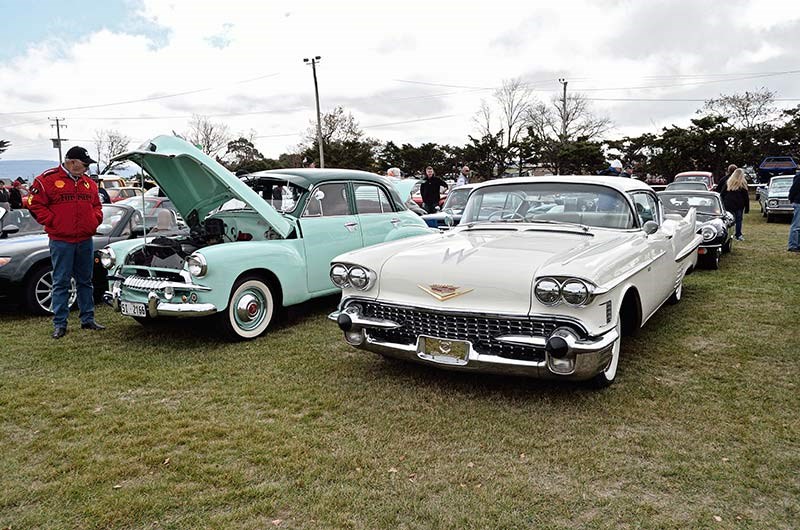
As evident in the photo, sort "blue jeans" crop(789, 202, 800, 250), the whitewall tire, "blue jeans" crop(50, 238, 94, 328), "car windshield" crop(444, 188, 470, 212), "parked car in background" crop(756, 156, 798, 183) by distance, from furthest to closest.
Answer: "parked car in background" crop(756, 156, 798, 183) < "car windshield" crop(444, 188, 470, 212) < "blue jeans" crop(789, 202, 800, 250) < "blue jeans" crop(50, 238, 94, 328) < the whitewall tire

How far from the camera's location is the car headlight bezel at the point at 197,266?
495 centimetres

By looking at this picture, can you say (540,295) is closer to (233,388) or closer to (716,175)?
(233,388)

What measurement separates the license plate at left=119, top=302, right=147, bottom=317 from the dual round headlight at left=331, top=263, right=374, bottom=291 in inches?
76.9

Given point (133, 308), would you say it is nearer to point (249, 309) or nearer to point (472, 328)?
point (249, 309)

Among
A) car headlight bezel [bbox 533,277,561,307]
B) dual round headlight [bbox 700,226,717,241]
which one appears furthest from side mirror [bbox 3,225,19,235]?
dual round headlight [bbox 700,226,717,241]

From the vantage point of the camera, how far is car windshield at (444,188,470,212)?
39.8 ft

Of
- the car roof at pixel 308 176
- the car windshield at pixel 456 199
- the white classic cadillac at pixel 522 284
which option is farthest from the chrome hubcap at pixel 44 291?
the car windshield at pixel 456 199

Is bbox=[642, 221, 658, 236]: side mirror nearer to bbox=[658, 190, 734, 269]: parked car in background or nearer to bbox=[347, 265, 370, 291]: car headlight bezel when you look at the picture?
bbox=[347, 265, 370, 291]: car headlight bezel

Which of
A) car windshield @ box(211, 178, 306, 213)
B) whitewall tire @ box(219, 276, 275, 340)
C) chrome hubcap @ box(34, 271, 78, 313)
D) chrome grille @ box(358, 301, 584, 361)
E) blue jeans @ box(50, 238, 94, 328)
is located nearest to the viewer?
chrome grille @ box(358, 301, 584, 361)

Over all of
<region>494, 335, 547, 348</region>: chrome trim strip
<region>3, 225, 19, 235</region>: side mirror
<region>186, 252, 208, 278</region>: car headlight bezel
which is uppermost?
<region>3, 225, 19, 235</region>: side mirror

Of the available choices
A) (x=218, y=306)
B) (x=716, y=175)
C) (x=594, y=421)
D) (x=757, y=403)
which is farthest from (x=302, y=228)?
(x=716, y=175)

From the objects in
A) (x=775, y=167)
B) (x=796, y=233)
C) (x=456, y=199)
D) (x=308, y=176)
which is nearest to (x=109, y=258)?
(x=308, y=176)

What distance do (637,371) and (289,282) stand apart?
129 inches

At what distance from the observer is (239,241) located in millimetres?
5969
